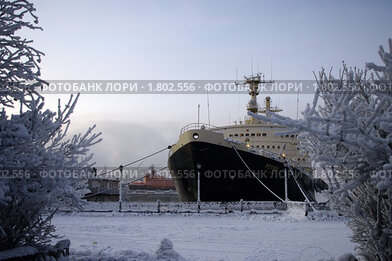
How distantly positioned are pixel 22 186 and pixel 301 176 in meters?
25.9

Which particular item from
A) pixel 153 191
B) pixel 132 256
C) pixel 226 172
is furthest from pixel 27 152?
pixel 153 191

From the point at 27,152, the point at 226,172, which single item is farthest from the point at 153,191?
the point at 27,152

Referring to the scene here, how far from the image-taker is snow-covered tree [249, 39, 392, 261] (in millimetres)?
3072

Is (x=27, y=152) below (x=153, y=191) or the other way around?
the other way around

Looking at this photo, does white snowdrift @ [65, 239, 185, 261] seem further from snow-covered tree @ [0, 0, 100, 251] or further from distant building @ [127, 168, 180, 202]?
distant building @ [127, 168, 180, 202]

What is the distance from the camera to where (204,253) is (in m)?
6.81

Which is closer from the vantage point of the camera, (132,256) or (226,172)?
(132,256)

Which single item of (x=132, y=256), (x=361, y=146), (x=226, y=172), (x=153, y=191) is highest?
(x=361, y=146)

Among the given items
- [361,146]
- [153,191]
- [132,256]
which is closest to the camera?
[361,146]

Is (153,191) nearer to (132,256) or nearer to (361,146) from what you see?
(132,256)

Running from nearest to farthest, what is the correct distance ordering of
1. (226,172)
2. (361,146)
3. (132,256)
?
(361,146) < (132,256) < (226,172)

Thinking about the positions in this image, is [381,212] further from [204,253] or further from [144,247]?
[144,247]

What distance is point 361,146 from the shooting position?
3.07 metres

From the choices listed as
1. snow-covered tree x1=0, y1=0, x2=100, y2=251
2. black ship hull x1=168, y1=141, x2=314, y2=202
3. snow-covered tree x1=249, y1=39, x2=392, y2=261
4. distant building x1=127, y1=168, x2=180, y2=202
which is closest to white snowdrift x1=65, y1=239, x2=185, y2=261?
snow-covered tree x1=0, y1=0, x2=100, y2=251
